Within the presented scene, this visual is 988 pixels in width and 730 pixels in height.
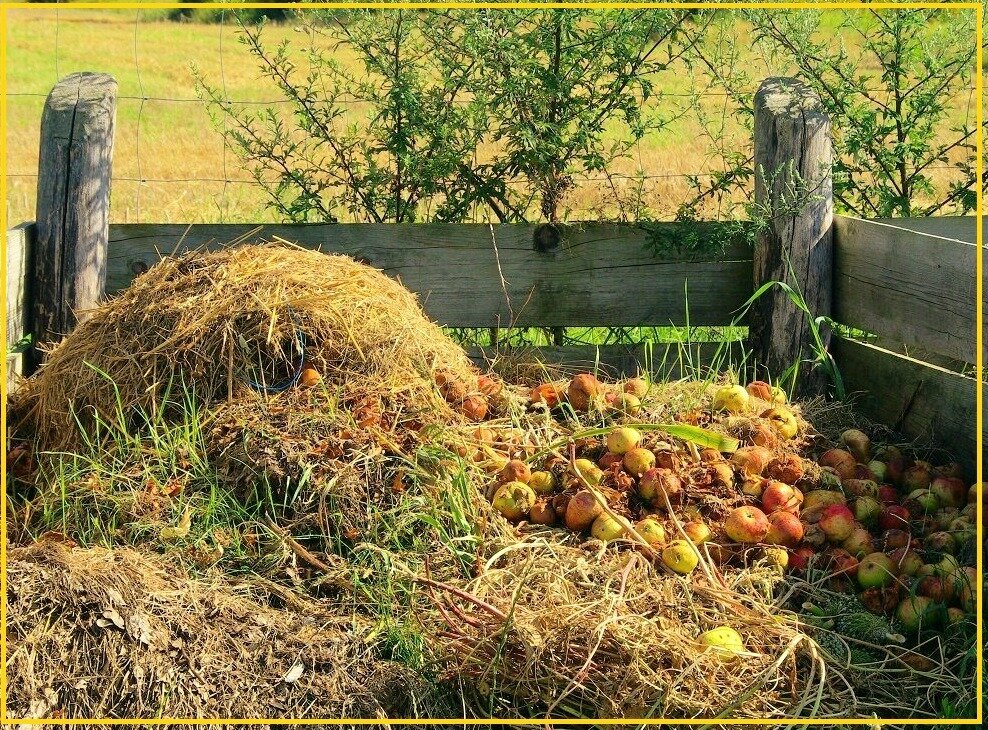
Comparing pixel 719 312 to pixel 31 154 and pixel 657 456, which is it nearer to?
pixel 657 456

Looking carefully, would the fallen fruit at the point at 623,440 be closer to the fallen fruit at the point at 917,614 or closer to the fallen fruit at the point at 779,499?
the fallen fruit at the point at 779,499

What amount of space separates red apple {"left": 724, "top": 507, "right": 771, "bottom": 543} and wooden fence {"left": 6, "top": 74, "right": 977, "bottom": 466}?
1.03 m

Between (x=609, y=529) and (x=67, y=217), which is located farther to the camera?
(x=67, y=217)

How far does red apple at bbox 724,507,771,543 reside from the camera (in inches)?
138

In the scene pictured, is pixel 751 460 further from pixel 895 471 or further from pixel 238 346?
pixel 238 346

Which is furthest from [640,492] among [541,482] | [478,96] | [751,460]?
[478,96]

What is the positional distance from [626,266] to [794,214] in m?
0.76

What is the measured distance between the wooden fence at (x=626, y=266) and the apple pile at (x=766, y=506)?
50cm

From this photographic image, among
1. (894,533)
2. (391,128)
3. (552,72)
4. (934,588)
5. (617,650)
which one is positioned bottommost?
(617,650)

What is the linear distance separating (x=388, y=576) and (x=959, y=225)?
123 inches

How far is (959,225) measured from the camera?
4949 millimetres

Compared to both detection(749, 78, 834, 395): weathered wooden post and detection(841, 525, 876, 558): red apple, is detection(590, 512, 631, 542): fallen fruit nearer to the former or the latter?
detection(841, 525, 876, 558): red apple

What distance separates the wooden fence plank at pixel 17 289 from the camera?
4.47 m

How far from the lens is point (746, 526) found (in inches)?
138
